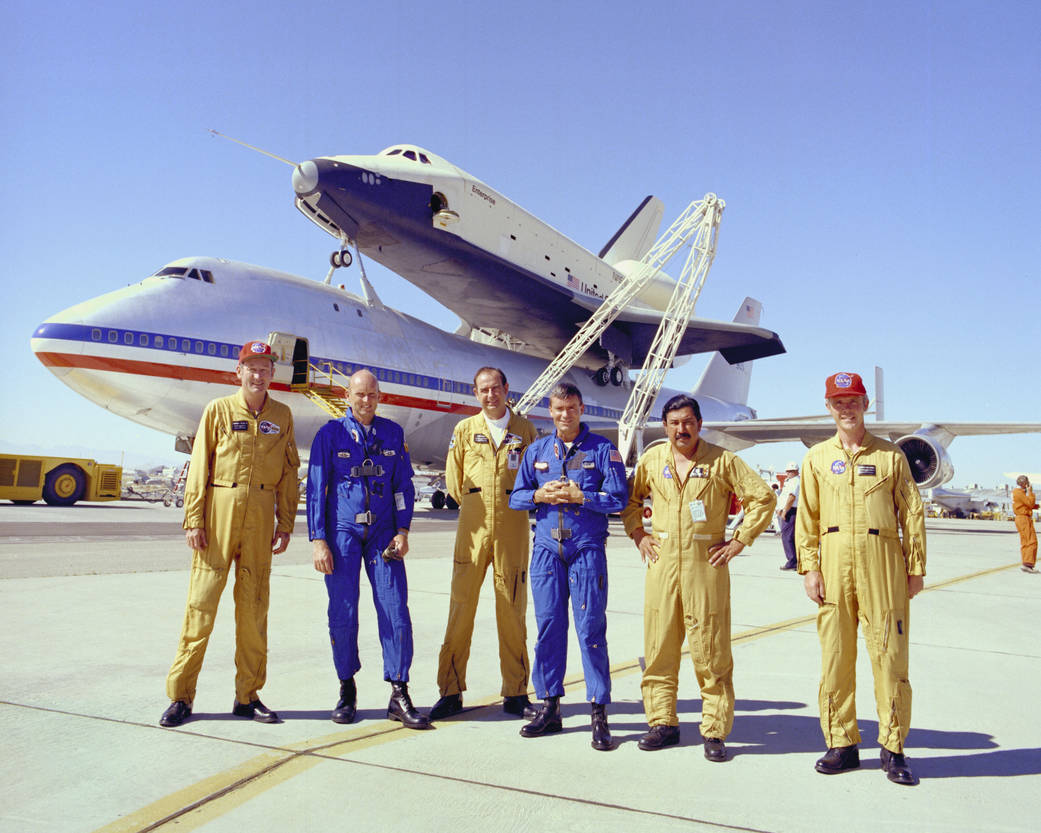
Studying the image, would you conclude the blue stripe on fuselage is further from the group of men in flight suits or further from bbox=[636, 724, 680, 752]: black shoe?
bbox=[636, 724, 680, 752]: black shoe

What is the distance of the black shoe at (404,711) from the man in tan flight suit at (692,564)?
1.02m

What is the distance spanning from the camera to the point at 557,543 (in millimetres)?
4066

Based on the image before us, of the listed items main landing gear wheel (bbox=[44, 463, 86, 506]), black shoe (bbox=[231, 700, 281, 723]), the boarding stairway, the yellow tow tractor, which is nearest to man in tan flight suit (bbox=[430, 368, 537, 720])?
black shoe (bbox=[231, 700, 281, 723])

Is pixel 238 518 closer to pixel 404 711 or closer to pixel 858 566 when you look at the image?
pixel 404 711

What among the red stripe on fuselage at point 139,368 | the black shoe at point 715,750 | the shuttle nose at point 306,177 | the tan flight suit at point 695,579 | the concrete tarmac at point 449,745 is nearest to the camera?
the concrete tarmac at point 449,745

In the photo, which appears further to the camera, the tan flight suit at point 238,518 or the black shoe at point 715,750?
the tan flight suit at point 238,518

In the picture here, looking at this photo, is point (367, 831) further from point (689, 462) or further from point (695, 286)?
point (695, 286)

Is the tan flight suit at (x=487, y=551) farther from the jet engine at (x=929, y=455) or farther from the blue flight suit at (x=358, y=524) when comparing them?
the jet engine at (x=929, y=455)

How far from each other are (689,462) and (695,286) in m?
19.9

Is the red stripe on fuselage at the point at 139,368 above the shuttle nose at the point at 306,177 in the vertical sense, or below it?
below

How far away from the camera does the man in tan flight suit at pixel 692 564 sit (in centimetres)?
367

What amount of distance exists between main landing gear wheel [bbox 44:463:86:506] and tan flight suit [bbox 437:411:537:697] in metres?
19.5

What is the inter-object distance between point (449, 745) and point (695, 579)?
1.33 metres

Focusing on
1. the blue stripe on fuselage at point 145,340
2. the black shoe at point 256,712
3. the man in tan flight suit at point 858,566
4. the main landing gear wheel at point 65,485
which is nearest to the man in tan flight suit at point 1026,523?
the man in tan flight suit at point 858,566
